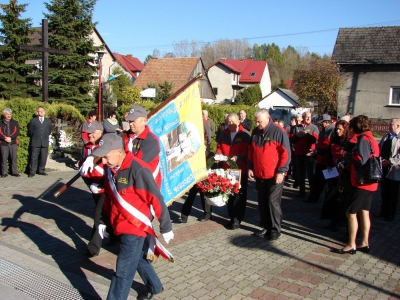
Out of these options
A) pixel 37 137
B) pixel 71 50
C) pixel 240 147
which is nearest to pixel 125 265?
pixel 240 147

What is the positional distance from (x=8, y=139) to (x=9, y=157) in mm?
808

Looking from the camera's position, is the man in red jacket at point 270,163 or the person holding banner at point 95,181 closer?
the person holding banner at point 95,181

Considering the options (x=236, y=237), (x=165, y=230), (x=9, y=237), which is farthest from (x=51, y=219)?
(x=165, y=230)

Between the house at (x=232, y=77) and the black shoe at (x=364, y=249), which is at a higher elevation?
the house at (x=232, y=77)

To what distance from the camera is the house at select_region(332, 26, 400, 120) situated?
29.1 metres

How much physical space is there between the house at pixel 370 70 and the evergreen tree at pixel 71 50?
707 inches

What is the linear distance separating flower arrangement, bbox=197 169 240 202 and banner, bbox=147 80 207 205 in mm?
519

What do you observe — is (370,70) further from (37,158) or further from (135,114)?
(135,114)

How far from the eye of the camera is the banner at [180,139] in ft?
19.3

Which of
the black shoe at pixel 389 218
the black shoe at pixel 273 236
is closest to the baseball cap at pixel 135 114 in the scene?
the black shoe at pixel 273 236

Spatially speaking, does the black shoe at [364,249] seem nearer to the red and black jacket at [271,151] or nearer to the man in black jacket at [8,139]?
the red and black jacket at [271,151]

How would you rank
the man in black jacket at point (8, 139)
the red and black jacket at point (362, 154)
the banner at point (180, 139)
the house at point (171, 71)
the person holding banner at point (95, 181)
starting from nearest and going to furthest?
1. the person holding banner at point (95, 181)
2. the banner at point (180, 139)
3. the red and black jacket at point (362, 154)
4. the man in black jacket at point (8, 139)
5. the house at point (171, 71)

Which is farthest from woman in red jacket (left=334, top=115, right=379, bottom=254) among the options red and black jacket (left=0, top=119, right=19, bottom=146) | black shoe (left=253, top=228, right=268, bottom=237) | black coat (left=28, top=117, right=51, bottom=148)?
red and black jacket (left=0, top=119, right=19, bottom=146)

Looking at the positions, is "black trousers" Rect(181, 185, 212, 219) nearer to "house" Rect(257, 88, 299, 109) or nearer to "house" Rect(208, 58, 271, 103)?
"house" Rect(257, 88, 299, 109)
